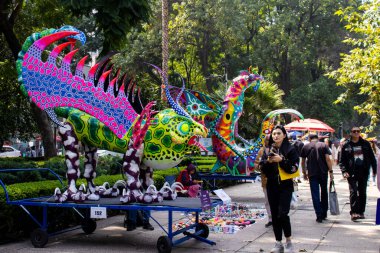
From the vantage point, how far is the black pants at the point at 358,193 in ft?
34.5

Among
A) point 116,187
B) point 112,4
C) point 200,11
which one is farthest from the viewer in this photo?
point 200,11

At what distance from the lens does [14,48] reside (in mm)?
16047

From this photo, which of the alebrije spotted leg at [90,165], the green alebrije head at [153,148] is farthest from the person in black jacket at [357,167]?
the alebrije spotted leg at [90,165]

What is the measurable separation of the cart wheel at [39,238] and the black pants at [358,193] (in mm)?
Result: 6083

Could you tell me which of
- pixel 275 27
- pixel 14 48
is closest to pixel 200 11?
pixel 275 27

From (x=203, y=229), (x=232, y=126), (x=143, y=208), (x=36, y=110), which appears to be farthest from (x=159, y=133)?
(x=36, y=110)

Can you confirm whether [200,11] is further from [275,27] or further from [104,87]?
[104,87]

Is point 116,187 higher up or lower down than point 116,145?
lower down

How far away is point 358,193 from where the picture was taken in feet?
34.9

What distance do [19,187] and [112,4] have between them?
4.53 metres

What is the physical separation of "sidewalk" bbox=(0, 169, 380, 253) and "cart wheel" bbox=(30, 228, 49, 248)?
9 centimetres

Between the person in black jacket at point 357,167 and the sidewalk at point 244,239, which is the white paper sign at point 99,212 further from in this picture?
the person in black jacket at point 357,167

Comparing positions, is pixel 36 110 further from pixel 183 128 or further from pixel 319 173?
pixel 319 173

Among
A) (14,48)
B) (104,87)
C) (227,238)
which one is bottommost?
(227,238)
